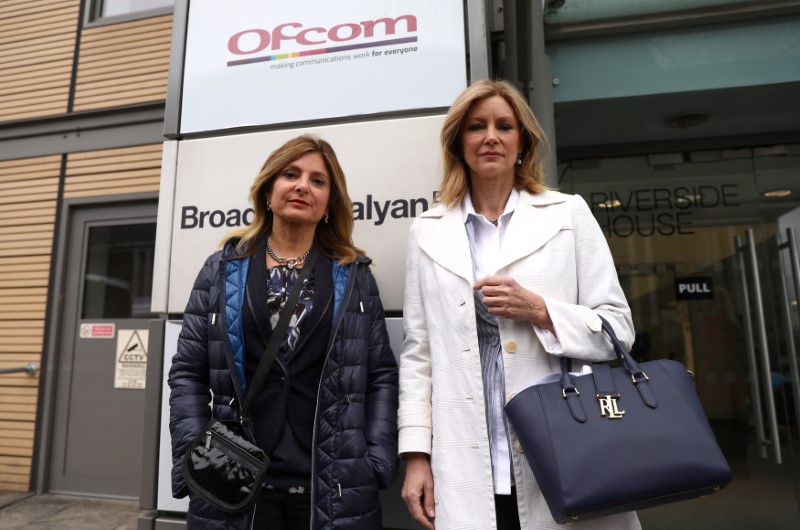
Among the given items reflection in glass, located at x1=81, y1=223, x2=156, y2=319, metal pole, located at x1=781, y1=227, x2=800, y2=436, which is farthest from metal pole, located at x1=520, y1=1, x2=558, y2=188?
reflection in glass, located at x1=81, y1=223, x2=156, y2=319

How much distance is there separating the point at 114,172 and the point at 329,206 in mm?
4535

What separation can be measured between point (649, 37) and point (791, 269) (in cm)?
236

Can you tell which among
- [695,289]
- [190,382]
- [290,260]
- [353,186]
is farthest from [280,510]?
[695,289]

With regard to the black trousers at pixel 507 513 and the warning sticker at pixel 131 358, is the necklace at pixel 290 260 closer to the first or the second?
the black trousers at pixel 507 513

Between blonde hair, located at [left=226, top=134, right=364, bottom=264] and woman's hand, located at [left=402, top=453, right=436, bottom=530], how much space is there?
76cm

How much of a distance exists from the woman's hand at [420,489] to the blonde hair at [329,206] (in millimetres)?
764

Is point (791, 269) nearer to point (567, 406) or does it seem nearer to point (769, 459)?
point (769, 459)

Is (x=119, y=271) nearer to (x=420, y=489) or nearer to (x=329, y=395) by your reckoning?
(x=329, y=395)

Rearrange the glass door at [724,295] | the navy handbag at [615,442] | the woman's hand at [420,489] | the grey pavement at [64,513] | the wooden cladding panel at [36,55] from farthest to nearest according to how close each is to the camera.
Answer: the wooden cladding panel at [36,55] < the grey pavement at [64,513] < the glass door at [724,295] < the woman's hand at [420,489] < the navy handbag at [615,442]

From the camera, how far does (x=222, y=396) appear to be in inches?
67.4

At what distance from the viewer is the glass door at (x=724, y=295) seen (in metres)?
4.07

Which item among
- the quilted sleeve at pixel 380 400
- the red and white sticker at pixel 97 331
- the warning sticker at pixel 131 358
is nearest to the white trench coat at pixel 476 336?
the quilted sleeve at pixel 380 400

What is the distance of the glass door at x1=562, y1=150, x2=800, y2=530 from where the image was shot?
13.4 ft

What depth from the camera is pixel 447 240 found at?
1.73 metres
